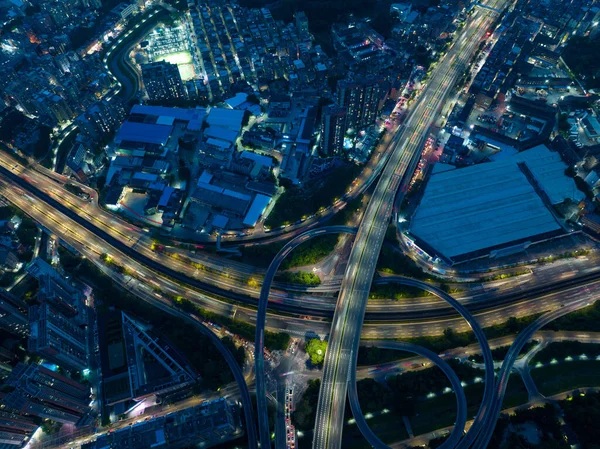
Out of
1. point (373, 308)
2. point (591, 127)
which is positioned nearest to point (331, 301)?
point (373, 308)

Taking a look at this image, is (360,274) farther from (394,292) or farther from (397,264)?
(397,264)

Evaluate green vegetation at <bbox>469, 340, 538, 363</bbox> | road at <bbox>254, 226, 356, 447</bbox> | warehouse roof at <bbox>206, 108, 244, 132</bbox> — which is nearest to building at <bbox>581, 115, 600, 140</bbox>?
green vegetation at <bbox>469, 340, 538, 363</bbox>

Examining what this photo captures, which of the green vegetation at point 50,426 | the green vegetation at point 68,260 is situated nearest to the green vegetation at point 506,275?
the green vegetation at point 50,426

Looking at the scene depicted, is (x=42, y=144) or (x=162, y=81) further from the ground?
(x=162, y=81)

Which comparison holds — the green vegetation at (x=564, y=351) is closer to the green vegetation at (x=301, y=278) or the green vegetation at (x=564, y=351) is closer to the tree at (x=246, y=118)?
the green vegetation at (x=301, y=278)

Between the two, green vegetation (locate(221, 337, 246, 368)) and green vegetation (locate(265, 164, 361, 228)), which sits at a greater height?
green vegetation (locate(265, 164, 361, 228))

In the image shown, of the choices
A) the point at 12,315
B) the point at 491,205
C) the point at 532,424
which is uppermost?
the point at 491,205

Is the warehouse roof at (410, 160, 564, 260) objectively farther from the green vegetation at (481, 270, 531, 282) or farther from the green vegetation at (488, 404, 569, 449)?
the green vegetation at (488, 404, 569, 449)
